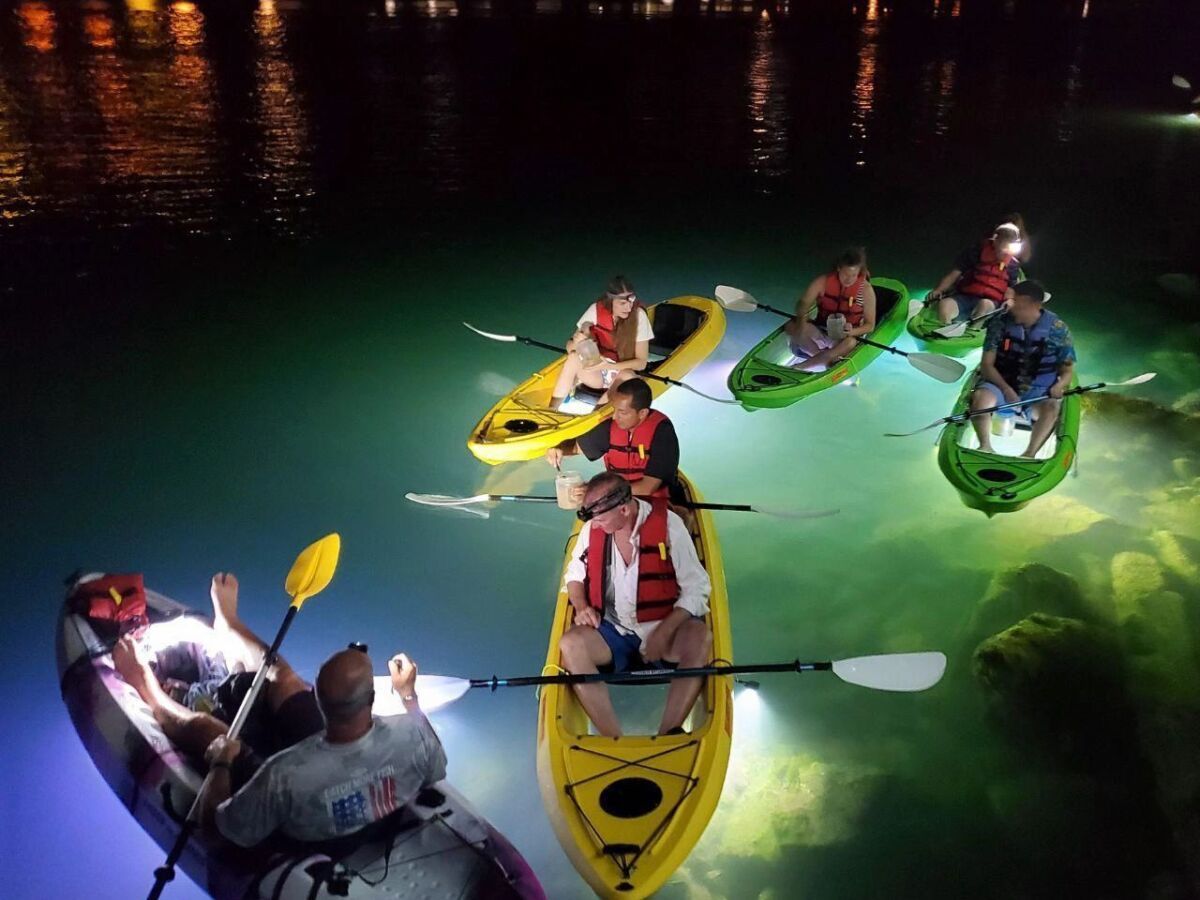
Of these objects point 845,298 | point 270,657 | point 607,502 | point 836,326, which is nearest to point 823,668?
point 607,502

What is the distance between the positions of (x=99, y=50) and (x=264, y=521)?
24.7m

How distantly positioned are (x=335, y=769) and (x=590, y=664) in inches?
46.6

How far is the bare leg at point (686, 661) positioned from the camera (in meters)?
3.31

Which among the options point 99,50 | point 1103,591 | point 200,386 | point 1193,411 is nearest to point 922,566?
point 1103,591

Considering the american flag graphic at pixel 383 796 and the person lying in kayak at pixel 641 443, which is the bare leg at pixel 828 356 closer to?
the person lying in kayak at pixel 641 443

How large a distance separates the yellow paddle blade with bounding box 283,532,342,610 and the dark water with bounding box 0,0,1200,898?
680mm

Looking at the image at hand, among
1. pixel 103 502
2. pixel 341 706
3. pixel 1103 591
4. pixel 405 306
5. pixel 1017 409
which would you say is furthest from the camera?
pixel 405 306

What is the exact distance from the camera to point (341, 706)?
2.40m

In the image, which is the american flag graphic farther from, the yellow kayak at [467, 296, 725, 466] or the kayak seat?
the kayak seat

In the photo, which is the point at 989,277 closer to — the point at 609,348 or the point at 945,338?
the point at 945,338

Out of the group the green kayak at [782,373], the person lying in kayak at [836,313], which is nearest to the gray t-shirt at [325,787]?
the green kayak at [782,373]

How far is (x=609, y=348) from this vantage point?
19.9ft

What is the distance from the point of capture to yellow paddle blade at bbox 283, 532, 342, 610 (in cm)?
389

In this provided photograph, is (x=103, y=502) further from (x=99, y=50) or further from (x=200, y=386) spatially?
(x=99, y=50)
